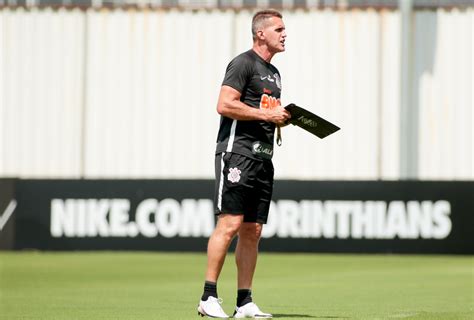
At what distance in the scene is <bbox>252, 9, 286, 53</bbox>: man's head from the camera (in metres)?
8.43

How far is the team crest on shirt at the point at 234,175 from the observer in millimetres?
8266

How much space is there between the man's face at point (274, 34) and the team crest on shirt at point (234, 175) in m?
0.90

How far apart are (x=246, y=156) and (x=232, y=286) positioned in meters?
4.36

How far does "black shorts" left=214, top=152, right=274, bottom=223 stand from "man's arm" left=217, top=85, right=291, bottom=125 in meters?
0.29

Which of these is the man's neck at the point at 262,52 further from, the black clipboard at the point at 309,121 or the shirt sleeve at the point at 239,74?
the black clipboard at the point at 309,121

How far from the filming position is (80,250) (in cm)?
1939

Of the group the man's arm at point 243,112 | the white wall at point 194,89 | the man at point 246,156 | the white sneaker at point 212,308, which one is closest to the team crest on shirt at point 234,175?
the man at point 246,156

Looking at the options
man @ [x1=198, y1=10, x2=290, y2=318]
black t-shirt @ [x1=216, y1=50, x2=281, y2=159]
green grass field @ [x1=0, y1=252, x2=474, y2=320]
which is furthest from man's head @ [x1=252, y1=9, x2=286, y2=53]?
green grass field @ [x1=0, y1=252, x2=474, y2=320]

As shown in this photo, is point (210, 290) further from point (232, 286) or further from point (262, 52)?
point (232, 286)

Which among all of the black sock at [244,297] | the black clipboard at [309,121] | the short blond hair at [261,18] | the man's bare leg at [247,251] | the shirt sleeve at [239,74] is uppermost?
the short blond hair at [261,18]

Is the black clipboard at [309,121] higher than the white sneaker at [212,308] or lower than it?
higher

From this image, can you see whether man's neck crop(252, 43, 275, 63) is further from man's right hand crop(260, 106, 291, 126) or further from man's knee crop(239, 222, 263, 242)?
man's knee crop(239, 222, 263, 242)

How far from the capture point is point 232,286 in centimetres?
1248

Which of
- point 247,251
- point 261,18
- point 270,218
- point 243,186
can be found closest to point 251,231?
point 247,251
